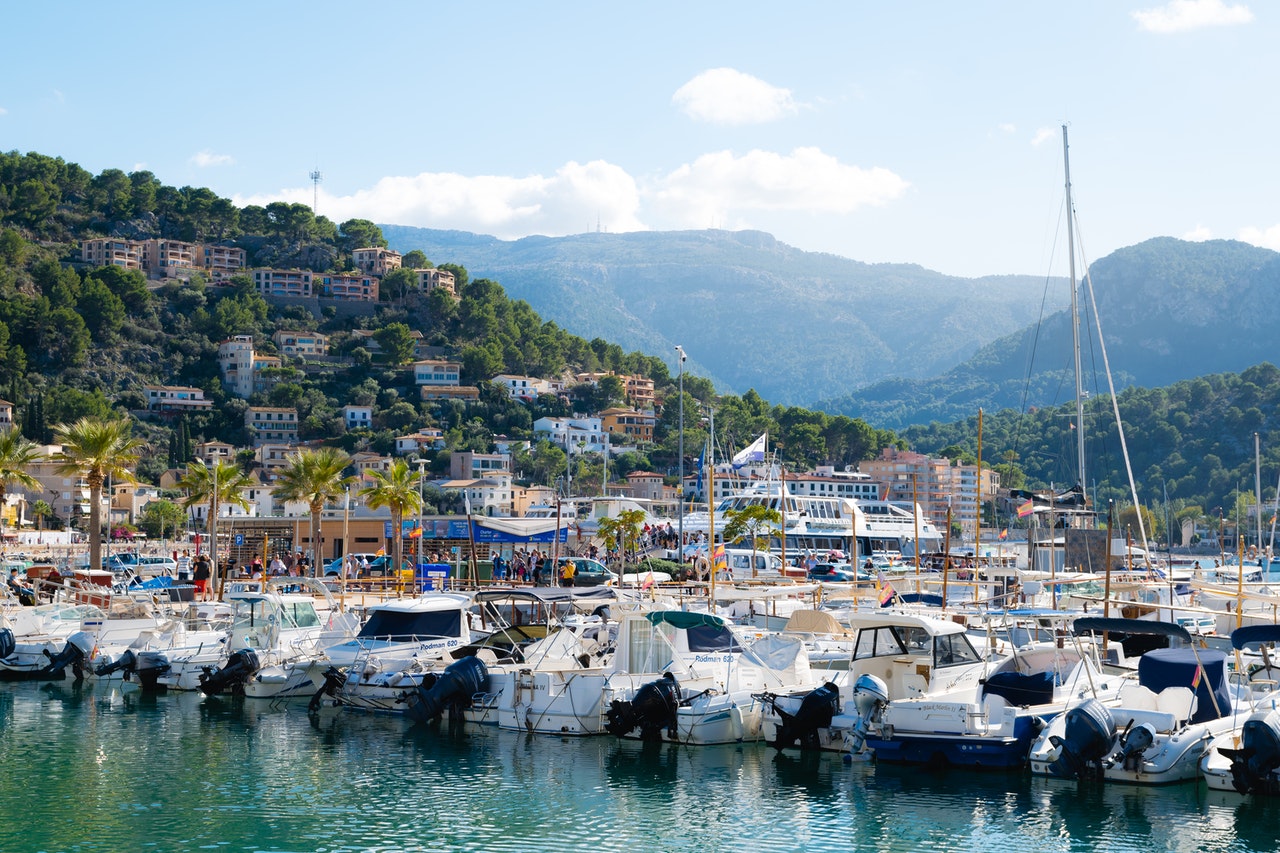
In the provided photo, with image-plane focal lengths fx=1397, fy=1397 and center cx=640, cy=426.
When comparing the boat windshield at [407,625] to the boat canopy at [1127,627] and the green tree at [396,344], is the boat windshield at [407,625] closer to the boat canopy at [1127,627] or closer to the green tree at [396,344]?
the boat canopy at [1127,627]

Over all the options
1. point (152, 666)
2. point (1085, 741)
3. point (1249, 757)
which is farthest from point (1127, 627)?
point (152, 666)

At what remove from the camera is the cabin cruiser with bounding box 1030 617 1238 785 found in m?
20.9

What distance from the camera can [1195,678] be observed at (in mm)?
22125

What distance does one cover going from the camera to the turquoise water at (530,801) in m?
19.0

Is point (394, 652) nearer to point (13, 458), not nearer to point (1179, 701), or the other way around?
point (1179, 701)

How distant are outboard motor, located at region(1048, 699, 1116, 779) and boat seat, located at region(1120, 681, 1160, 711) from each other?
1.29 meters

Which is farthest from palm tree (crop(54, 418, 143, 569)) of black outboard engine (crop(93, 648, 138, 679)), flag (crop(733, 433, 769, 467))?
flag (crop(733, 433, 769, 467))

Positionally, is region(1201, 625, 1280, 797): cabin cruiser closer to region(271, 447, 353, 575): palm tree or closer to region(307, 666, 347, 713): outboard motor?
region(307, 666, 347, 713): outboard motor

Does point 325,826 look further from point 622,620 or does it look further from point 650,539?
point 650,539

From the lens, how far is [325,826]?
1972 centimetres

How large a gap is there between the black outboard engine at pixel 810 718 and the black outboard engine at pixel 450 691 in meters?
6.16

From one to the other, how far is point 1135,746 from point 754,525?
160ft

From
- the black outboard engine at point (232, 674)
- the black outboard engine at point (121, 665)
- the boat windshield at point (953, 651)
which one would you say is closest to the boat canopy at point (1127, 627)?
the boat windshield at point (953, 651)

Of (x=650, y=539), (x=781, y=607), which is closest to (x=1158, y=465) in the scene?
(x=650, y=539)
